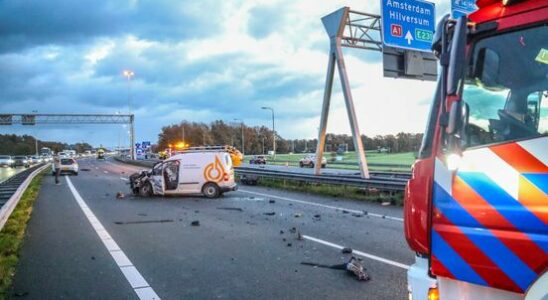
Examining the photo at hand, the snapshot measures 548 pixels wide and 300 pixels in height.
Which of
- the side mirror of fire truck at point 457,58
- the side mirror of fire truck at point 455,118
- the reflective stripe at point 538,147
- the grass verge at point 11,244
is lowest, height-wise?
the grass verge at point 11,244

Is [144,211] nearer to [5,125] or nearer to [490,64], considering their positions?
[490,64]

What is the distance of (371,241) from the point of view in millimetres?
8742

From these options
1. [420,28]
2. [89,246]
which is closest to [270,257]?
[89,246]

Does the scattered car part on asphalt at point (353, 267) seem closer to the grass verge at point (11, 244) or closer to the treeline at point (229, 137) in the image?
the grass verge at point (11, 244)

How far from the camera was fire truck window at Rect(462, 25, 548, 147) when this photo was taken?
2723 mm

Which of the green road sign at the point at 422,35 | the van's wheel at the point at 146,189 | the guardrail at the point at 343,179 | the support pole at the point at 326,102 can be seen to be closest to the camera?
the guardrail at the point at 343,179

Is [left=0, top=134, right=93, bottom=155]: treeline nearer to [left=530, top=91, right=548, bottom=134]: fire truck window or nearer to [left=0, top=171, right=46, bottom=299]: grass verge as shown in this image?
[left=0, top=171, right=46, bottom=299]: grass verge

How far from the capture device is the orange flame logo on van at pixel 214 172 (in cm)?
1853

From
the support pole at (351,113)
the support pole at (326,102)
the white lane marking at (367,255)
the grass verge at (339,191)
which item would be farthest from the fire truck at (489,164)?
the support pole at (326,102)

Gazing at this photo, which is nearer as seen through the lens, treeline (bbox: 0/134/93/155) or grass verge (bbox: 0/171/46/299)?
grass verge (bbox: 0/171/46/299)

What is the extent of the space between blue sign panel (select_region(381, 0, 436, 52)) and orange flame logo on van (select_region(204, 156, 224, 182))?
24.5 feet

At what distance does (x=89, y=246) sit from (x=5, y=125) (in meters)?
74.1

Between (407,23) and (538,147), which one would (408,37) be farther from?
(538,147)

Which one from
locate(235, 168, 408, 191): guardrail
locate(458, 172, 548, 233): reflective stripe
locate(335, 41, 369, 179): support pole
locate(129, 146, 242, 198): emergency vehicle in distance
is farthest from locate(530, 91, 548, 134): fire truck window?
locate(335, 41, 369, 179): support pole
